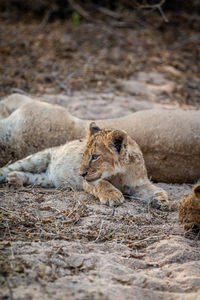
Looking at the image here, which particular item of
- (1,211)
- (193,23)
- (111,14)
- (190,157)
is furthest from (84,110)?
(193,23)

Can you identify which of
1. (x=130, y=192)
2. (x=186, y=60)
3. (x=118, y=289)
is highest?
(x=118, y=289)

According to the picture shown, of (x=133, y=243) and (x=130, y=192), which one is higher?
(x=133, y=243)

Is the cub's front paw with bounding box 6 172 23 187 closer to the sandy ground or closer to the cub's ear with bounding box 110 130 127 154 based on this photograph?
the sandy ground

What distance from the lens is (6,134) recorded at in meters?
5.66

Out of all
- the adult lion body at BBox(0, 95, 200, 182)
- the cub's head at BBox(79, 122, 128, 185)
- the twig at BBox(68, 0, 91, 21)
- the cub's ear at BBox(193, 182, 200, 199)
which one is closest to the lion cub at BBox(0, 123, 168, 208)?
the cub's head at BBox(79, 122, 128, 185)

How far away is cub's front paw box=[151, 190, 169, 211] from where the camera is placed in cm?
443

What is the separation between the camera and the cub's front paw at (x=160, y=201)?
4.43 meters

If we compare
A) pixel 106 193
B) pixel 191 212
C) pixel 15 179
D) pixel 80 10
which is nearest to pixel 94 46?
pixel 80 10

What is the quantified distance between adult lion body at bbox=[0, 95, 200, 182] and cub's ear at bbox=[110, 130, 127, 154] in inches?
29.9

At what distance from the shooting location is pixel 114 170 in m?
4.47

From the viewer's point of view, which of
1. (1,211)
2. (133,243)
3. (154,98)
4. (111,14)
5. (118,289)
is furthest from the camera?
(111,14)

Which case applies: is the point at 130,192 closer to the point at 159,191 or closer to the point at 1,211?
the point at 159,191

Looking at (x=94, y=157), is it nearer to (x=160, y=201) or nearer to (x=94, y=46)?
(x=160, y=201)

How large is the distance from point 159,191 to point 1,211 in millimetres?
1734
